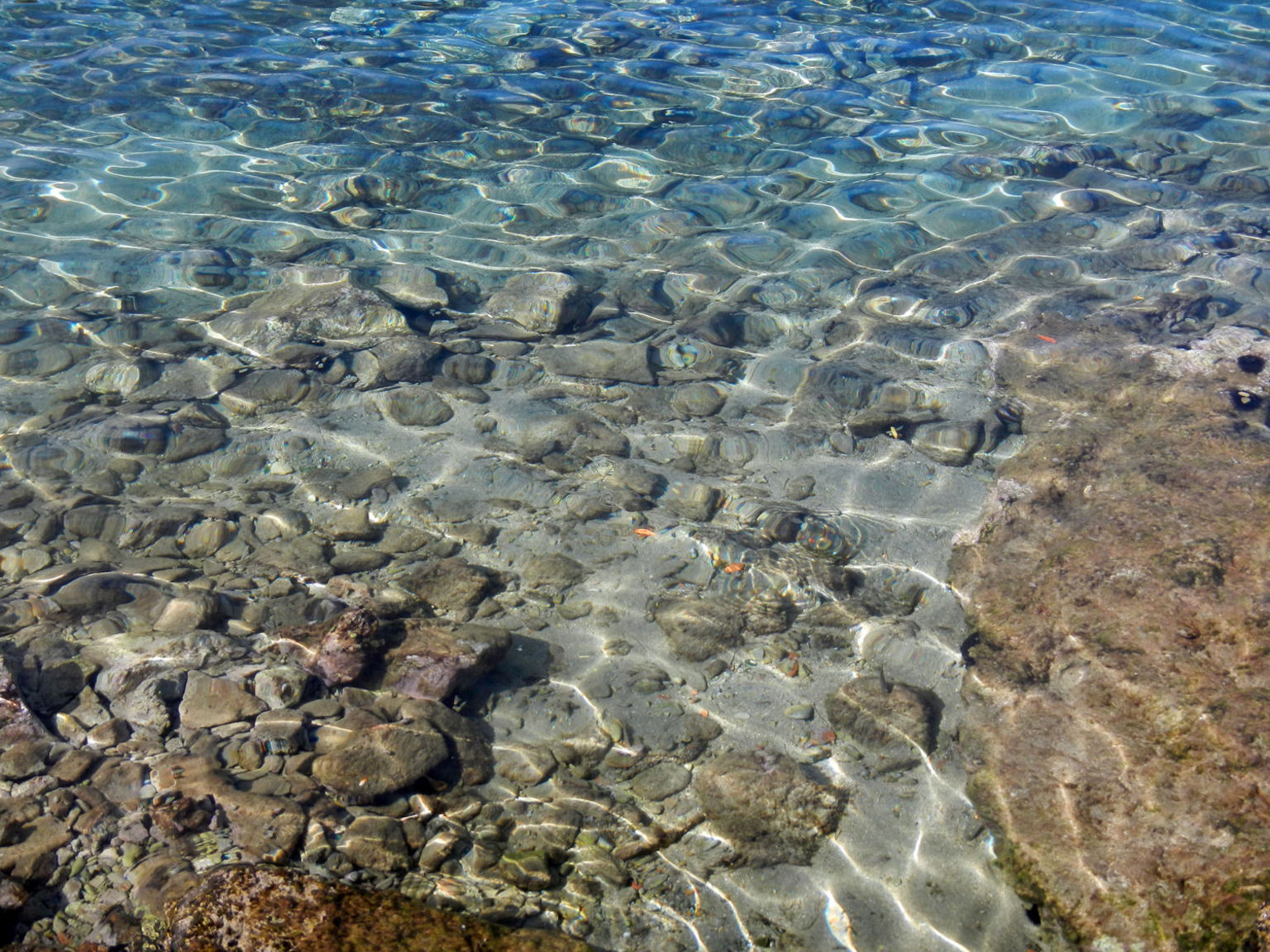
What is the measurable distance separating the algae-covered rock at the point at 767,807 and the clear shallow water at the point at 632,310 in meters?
0.07

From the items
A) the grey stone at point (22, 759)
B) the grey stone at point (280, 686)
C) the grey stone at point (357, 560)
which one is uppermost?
the grey stone at point (22, 759)

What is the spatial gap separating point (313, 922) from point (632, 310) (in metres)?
4.74

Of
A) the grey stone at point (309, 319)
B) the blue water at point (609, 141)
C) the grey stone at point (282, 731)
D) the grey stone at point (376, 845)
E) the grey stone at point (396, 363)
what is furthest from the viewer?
the blue water at point (609, 141)

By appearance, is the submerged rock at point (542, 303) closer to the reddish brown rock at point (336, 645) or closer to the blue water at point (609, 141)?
the blue water at point (609, 141)

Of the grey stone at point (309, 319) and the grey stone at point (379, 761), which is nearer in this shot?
the grey stone at point (379, 761)

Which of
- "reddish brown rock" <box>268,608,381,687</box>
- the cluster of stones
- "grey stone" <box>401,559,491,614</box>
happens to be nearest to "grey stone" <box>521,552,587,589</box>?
the cluster of stones

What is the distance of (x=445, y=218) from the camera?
24.7 ft

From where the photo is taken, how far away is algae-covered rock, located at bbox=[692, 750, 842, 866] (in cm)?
298

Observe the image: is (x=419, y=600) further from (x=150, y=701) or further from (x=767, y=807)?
(x=767, y=807)

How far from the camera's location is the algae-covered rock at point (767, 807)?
298 centimetres

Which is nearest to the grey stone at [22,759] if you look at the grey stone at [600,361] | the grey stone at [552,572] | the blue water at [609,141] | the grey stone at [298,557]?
the grey stone at [298,557]

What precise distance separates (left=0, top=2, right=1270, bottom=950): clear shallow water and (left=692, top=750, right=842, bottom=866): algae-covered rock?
2.9 inches

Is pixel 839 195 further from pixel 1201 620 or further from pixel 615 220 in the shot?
pixel 1201 620

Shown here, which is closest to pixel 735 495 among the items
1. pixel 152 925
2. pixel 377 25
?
pixel 152 925
